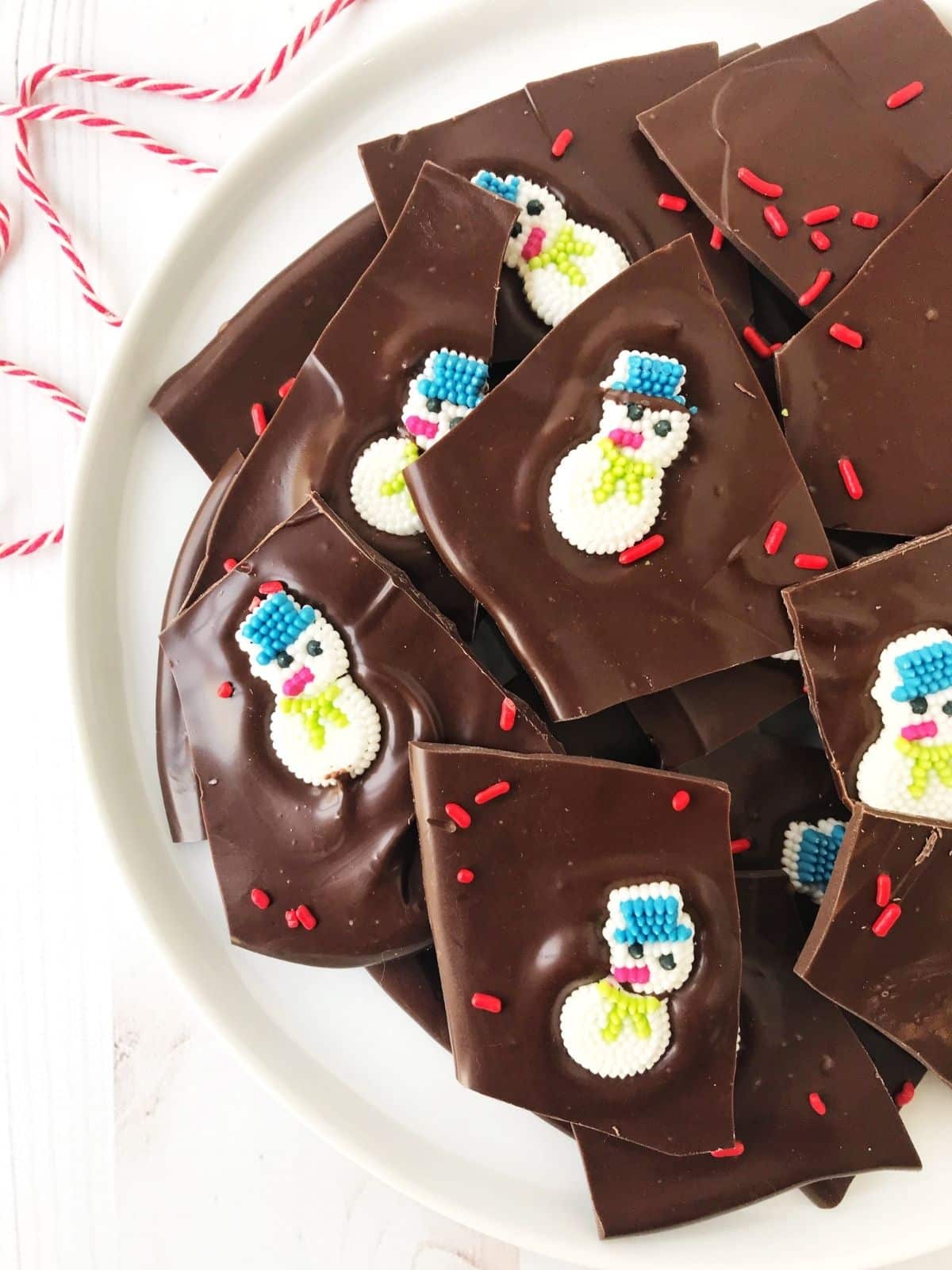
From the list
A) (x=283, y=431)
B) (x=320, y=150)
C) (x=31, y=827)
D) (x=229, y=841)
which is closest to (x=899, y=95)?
(x=320, y=150)

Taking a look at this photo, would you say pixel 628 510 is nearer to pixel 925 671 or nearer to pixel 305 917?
pixel 925 671

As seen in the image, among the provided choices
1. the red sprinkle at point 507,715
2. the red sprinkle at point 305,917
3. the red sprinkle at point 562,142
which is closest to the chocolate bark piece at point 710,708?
the red sprinkle at point 507,715

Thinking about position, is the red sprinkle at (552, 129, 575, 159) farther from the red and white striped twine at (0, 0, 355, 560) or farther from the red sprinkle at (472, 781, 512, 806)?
the red sprinkle at (472, 781, 512, 806)

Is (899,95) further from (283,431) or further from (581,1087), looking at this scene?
(581,1087)

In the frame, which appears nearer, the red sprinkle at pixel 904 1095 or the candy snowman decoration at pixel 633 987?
the candy snowman decoration at pixel 633 987

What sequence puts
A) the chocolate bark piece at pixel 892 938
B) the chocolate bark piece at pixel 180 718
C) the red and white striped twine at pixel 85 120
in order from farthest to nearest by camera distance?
the red and white striped twine at pixel 85 120, the chocolate bark piece at pixel 180 718, the chocolate bark piece at pixel 892 938

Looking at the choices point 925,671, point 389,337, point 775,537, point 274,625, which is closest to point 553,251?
point 389,337

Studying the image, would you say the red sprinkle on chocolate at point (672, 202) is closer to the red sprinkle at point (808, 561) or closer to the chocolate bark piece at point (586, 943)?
the red sprinkle at point (808, 561)

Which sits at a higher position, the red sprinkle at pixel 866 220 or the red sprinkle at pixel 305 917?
the red sprinkle at pixel 866 220
